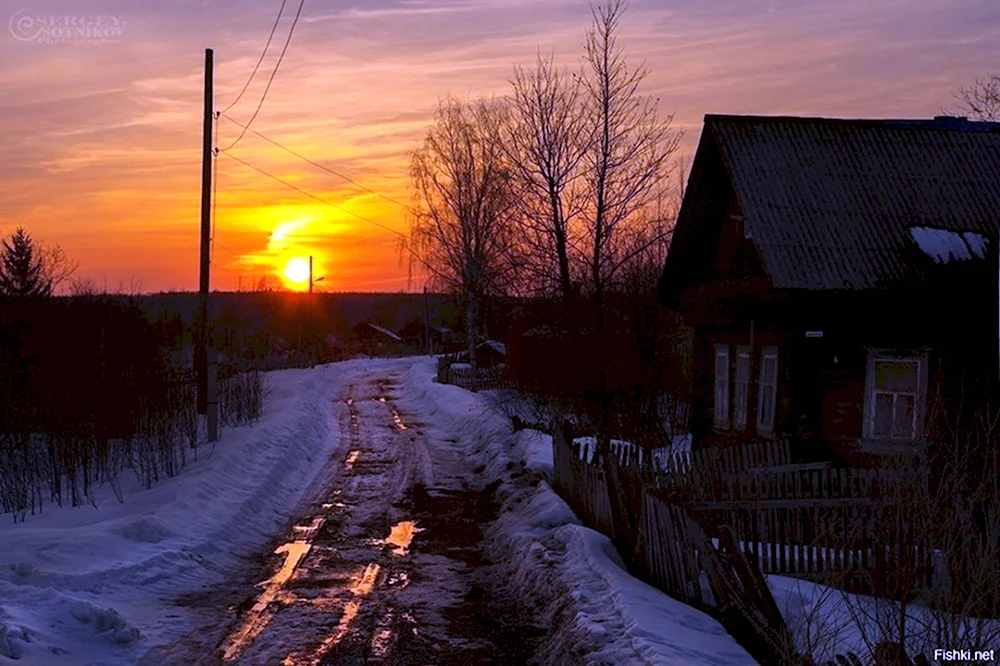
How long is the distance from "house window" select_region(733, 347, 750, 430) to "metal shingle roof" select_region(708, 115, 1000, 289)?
10.6 ft

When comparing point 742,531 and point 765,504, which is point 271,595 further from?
point 765,504

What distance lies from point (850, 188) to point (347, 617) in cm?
1244

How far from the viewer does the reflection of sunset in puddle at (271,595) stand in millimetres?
7527

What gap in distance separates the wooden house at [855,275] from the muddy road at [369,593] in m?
5.93

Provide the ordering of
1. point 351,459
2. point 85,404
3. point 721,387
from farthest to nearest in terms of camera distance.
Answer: point 351,459
point 721,387
point 85,404

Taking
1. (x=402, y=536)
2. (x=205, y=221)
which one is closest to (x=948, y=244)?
(x=402, y=536)

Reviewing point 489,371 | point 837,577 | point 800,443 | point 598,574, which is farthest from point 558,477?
point 489,371

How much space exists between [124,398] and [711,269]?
13009 mm

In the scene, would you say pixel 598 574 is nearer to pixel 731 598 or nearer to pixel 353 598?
pixel 731 598

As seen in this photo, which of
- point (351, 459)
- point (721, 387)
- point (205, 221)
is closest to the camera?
point (721, 387)

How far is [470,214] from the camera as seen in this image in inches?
1880

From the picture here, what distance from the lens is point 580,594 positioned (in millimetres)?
8055

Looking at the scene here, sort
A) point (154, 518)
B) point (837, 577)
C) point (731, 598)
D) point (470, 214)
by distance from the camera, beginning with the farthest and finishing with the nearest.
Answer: point (470, 214) → point (154, 518) → point (731, 598) → point (837, 577)

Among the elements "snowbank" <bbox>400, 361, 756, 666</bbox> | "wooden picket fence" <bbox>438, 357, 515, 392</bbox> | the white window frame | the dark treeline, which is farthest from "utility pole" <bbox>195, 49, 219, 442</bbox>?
"wooden picket fence" <bbox>438, 357, 515, 392</bbox>
